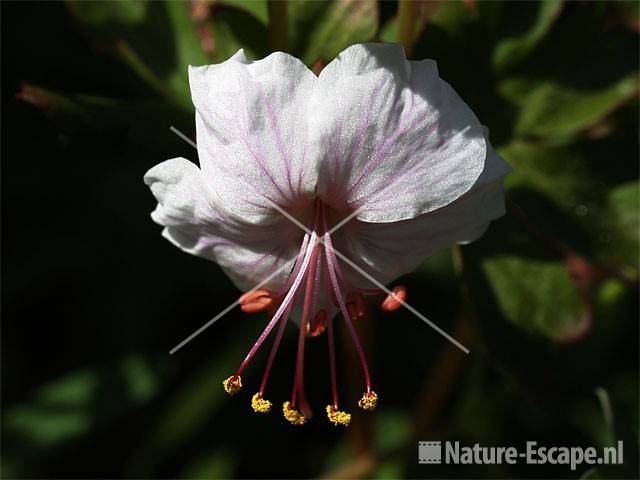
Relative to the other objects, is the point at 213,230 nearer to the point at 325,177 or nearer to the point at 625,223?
the point at 325,177

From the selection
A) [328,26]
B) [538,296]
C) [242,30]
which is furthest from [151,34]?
[538,296]

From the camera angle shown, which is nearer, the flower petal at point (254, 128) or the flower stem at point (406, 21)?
the flower petal at point (254, 128)

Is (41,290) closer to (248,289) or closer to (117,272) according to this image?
(117,272)

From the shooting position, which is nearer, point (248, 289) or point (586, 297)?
point (248, 289)

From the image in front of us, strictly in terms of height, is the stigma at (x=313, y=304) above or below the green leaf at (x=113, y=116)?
below

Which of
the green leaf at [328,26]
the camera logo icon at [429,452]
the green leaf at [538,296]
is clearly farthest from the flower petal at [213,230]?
the camera logo icon at [429,452]

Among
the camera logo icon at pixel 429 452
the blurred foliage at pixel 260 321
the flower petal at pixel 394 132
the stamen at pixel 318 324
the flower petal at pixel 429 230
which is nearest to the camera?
the flower petal at pixel 394 132

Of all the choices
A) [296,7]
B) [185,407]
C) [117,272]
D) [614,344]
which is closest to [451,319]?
[614,344]

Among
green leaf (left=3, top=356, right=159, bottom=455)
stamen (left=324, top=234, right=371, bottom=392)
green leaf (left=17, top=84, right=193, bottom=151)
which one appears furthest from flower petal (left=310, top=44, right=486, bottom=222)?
green leaf (left=3, top=356, right=159, bottom=455)

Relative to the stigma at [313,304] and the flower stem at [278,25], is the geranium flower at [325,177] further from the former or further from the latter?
the flower stem at [278,25]
